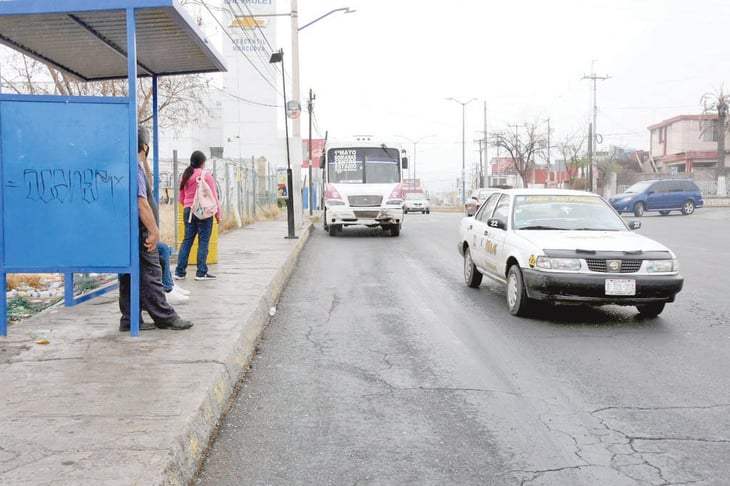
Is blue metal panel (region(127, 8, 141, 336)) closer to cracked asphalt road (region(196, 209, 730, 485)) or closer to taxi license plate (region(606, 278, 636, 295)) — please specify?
cracked asphalt road (region(196, 209, 730, 485))

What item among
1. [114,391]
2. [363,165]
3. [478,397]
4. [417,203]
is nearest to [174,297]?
[114,391]

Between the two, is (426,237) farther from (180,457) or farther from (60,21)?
(180,457)

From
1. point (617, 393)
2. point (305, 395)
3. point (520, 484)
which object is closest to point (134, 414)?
point (305, 395)

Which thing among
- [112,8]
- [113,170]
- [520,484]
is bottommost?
[520,484]

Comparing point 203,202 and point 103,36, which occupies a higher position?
point 103,36

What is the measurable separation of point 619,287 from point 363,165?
1411cm

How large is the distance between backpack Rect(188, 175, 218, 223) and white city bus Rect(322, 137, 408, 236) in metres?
10.8

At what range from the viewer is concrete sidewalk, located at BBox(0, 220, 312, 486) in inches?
131

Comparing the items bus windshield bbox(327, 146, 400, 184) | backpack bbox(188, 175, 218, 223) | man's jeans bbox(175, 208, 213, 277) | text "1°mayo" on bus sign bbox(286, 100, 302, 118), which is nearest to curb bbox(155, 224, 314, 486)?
man's jeans bbox(175, 208, 213, 277)

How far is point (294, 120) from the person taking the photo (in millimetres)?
21781

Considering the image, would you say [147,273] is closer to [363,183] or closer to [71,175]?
[71,175]

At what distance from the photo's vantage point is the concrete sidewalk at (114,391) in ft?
10.9

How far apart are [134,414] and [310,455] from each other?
3.38ft

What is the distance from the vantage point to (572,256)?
7.51m
